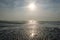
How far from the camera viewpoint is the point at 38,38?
8.30 m

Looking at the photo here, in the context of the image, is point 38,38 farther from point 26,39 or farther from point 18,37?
point 18,37

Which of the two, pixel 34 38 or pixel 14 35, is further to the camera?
pixel 14 35

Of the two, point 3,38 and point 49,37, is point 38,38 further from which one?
point 3,38

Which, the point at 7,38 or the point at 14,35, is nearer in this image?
the point at 7,38

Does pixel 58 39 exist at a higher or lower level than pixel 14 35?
lower

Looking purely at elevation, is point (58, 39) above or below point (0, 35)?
below

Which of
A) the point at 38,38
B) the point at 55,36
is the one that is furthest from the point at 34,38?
the point at 55,36

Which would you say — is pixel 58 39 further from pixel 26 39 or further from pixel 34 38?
pixel 26 39

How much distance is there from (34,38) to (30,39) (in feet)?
0.98

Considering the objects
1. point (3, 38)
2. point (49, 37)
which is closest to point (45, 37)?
point (49, 37)

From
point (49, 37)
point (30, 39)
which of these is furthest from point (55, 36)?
point (30, 39)

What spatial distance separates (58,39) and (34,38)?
1597mm

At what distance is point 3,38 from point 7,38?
0.87 feet

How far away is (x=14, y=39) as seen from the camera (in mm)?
8141
